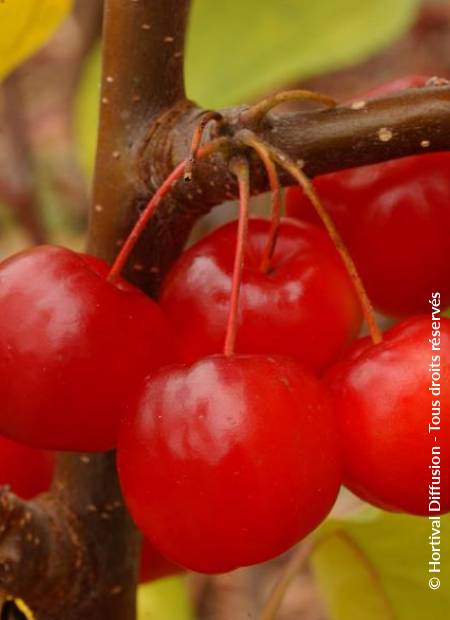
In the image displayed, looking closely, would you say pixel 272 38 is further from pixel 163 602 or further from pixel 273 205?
pixel 273 205

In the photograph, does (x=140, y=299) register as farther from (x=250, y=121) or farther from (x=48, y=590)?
(x=48, y=590)

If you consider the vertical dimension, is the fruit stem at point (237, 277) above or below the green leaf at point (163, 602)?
above

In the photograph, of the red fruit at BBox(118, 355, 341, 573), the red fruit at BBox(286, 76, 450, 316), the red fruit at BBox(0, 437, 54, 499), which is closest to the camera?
the red fruit at BBox(118, 355, 341, 573)

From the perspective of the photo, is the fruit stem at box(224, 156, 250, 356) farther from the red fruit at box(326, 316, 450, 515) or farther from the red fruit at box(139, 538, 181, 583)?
the red fruit at box(139, 538, 181, 583)

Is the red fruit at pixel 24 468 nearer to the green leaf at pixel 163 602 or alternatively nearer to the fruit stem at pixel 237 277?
the fruit stem at pixel 237 277

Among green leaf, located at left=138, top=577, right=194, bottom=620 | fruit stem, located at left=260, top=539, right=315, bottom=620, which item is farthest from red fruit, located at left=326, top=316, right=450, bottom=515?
green leaf, located at left=138, top=577, right=194, bottom=620

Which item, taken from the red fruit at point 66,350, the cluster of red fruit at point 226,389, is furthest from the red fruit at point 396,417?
the red fruit at point 66,350

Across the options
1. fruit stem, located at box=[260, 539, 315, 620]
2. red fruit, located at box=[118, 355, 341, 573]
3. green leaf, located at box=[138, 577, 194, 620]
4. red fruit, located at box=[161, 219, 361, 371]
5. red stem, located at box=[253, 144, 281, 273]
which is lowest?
green leaf, located at box=[138, 577, 194, 620]

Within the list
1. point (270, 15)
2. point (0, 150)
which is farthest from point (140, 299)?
point (0, 150)
